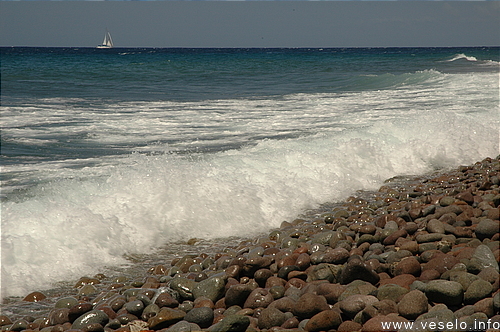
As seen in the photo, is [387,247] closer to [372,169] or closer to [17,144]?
[372,169]

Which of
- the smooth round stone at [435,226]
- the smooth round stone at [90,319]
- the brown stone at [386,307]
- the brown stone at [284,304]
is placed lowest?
the smooth round stone at [90,319]

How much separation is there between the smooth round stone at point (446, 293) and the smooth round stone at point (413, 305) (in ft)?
0.35

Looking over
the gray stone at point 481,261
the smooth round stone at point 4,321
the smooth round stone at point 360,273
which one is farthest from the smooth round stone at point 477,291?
the smooth round stone at point 4,321

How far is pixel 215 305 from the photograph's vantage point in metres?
3.38

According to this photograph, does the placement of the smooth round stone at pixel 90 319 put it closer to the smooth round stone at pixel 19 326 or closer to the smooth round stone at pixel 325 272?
the smooth round stone at pixel 19 326

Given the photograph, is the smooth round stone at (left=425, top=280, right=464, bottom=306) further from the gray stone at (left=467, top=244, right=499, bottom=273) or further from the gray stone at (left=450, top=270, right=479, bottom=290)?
the gray stone at (left=467, top=244, right=499, bottom=273)

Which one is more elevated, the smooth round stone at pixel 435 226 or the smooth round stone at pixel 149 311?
the smooth round stone at pixel 435 226

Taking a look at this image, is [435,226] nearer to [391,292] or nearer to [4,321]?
[391,292]

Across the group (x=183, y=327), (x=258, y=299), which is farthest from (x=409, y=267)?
(x=183, y=327)

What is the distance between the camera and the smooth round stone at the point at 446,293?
2.74 meters

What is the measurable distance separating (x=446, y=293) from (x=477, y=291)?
17cm

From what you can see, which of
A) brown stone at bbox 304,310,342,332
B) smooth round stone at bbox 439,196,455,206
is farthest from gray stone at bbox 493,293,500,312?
smooth round stone at bbox 439,196,455,206

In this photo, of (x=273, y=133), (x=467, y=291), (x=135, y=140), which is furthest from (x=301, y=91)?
(x=467, y=291)

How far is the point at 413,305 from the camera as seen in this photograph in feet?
8.73
